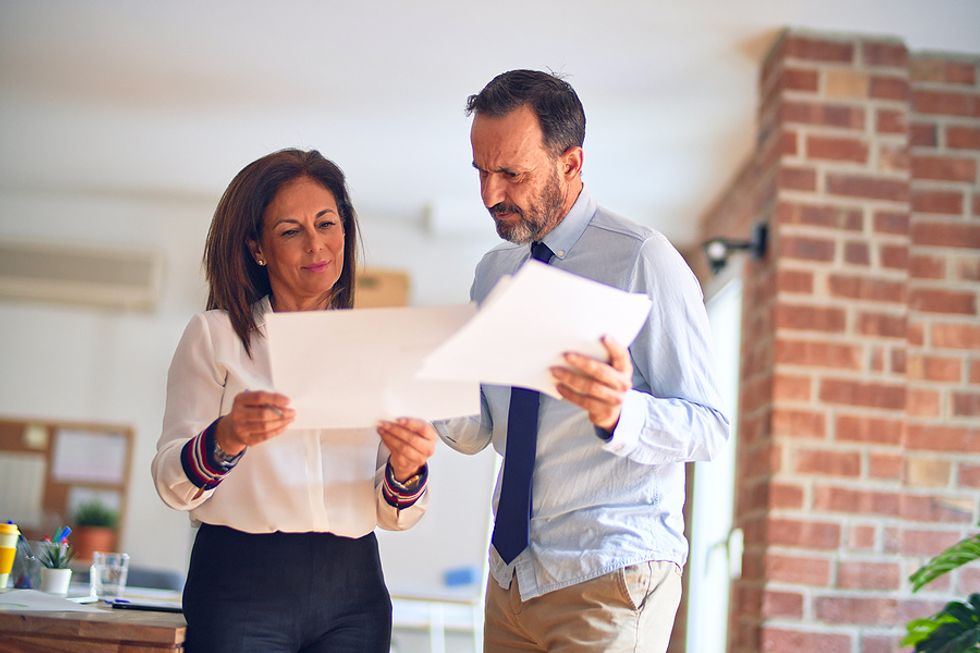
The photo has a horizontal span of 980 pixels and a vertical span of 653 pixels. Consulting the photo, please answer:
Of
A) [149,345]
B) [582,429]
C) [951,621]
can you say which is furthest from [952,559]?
[149,345]

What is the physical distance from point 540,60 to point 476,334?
274 centimetres

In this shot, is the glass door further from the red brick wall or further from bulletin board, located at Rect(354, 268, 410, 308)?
bulletin board, located at Rect(354, 268, 410, 308)

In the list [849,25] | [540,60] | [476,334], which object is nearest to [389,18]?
[540,60]

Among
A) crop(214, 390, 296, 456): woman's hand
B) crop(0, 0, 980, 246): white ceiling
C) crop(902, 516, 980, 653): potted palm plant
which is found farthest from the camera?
crop(0, 0, 980, 246): white ceiling

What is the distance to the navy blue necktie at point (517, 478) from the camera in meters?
1.65

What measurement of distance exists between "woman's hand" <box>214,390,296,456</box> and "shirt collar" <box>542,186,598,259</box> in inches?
20.8

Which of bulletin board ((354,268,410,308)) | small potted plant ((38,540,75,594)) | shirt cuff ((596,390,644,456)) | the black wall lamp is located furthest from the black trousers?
bulletin board ((354,268,410,308))

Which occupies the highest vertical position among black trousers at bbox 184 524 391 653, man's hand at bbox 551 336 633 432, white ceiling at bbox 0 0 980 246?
white ceiling at bbox 0 0 980 246

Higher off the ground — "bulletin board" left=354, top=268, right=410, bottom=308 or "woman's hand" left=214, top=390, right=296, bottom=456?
"bulletin board" left=354, top=268, right=410, bottom=308

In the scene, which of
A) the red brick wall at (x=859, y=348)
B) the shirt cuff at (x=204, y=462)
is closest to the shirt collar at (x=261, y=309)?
the shirt cuff at (x=204, y=462)

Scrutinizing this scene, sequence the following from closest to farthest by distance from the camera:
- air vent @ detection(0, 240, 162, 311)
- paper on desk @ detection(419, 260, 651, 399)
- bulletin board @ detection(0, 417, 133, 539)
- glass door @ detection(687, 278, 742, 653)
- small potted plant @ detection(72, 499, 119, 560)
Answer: paper on desk @ detection(419, 260, 651, 399) → glass door @ detection(687, 278, 742, 653) → small potted plant @ detection(72, 499, 119, 560) → bulletin board @ detection(0, 417, 133, 539) → air vent @ detection(0, 240, 162, 311)

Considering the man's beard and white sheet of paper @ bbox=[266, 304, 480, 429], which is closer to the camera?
white sheet of paper @ bbox=[266, 304, 480, 429]

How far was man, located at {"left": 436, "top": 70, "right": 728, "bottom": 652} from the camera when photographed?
1.52 metres

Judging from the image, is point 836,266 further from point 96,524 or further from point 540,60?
point 96,524
